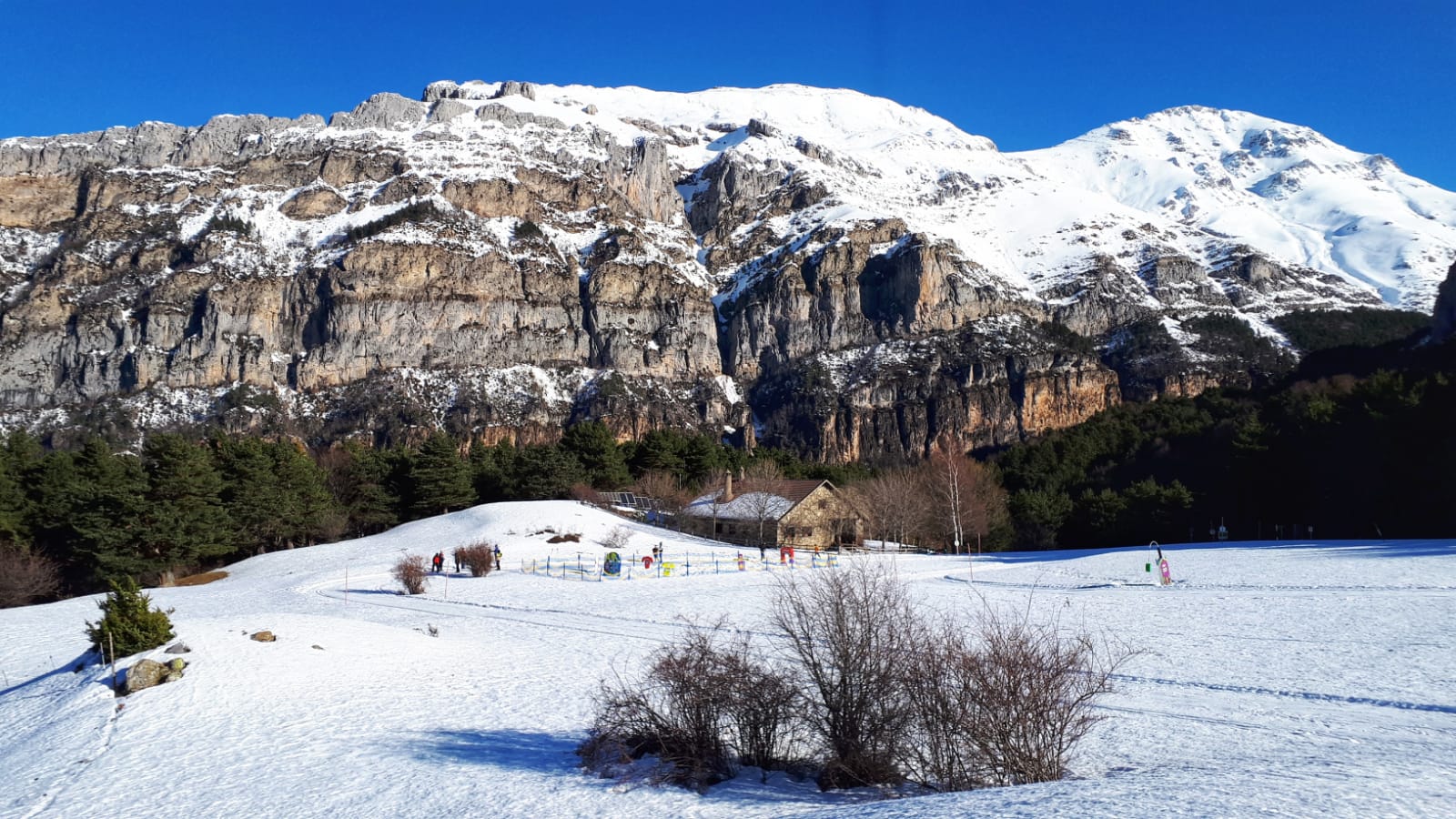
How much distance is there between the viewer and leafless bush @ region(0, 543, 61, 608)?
122 feet

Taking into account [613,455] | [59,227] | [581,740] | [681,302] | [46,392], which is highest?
[59,227]

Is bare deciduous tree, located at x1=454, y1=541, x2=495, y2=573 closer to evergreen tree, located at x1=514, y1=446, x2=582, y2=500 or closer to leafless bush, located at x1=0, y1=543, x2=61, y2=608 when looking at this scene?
leafless bush, located at x1=0, y1=543, x2=61, y2=608

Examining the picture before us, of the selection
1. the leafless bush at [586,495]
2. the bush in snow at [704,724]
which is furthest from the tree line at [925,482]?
the bush in snow at [704,724]

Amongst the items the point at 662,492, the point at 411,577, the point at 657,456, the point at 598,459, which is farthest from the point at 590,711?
the point at 657,456

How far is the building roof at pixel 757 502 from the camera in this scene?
184ft

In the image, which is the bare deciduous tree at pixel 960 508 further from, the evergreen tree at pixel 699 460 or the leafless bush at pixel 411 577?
the leafless bush at pixel 411 577

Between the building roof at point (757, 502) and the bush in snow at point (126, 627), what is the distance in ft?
132

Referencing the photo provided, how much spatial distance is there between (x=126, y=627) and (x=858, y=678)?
14.9 meters

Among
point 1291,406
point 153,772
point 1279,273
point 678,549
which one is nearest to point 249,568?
point 678,549

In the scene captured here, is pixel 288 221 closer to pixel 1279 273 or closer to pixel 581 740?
pixel 581 740

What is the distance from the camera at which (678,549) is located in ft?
156

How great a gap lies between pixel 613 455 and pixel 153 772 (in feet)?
195

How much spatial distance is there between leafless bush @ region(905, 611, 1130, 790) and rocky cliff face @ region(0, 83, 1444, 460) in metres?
133

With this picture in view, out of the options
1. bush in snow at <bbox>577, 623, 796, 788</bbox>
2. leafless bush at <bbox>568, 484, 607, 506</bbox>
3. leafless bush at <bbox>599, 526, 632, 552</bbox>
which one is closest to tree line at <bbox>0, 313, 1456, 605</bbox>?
leafless bush at <bbox>568, 484, 607, 506</bbox>
